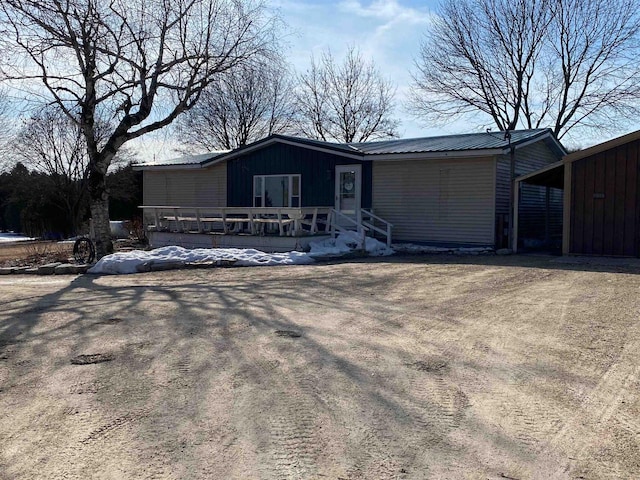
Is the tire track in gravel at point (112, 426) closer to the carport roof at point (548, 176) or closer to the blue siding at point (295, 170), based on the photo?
the carport roof at point (548, 176)

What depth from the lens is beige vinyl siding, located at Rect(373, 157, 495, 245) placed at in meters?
16.1

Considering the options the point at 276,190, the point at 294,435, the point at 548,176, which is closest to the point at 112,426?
the point at 294,435

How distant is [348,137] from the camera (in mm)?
38906

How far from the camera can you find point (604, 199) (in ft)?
45.4

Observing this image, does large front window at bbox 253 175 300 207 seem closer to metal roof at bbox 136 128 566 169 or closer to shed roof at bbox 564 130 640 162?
metal roof at bbox 136 128 566 169

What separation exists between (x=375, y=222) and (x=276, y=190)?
3843mm

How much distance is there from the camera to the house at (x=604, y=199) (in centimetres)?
1348

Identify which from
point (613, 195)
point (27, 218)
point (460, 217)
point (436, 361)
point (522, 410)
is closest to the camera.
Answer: point (522, 410)

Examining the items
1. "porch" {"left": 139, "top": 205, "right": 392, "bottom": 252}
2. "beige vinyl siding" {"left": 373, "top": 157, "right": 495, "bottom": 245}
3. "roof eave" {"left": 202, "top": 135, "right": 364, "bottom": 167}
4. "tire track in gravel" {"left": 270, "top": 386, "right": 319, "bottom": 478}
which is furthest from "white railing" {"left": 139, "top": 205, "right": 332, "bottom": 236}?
"tire track in gravel" {"left": 270, "top": 386, "right": 319, "bottom": 478}

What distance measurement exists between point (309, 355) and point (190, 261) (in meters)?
8.30

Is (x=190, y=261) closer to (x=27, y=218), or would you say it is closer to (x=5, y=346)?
(x=5, y=346)

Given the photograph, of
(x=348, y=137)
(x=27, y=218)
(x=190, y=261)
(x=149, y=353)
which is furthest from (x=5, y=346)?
(x=348, y=137)

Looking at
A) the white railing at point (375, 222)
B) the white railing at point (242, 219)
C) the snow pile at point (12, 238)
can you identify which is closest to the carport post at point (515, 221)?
the white railing at point (375, 222)

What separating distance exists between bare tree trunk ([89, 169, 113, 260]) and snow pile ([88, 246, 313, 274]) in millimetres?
1072
